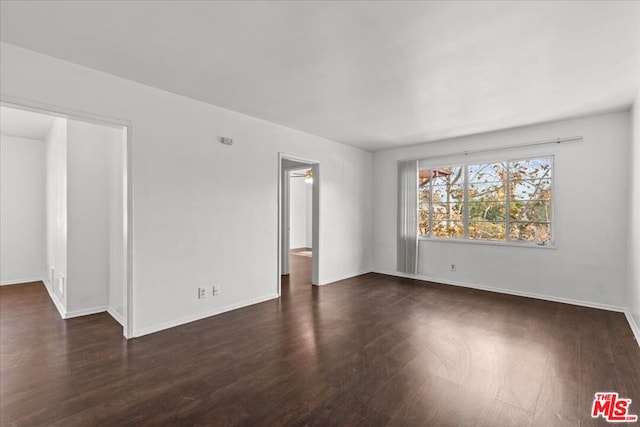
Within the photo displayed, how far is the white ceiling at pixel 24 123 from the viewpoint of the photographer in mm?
4332

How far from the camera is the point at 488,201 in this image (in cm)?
514

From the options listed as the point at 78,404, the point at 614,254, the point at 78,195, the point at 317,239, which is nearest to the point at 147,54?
the point at 78,195

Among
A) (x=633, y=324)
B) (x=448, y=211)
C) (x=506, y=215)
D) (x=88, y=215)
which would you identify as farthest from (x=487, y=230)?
(x=88, y=215)

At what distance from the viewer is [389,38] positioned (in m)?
2.31

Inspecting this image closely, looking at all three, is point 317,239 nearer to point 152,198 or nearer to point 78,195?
point 152,198

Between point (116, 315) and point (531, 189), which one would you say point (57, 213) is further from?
point (531, 189)

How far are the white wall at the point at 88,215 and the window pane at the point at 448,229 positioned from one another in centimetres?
537

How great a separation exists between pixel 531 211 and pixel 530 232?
1.08ft

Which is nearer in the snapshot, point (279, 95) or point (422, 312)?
point (279, 95)

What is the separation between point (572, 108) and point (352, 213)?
12.1ft

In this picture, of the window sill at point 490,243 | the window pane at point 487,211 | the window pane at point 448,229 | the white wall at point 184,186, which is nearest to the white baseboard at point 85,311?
the white wall at point 184,186

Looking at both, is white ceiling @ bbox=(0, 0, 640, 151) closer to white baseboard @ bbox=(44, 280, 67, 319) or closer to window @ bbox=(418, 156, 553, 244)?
window @ bbox=(418, 156, 553, 244)
